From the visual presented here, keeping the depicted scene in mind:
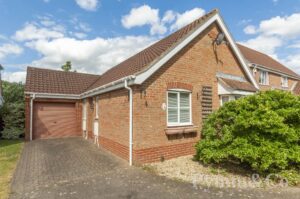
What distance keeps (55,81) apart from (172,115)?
11666 mm

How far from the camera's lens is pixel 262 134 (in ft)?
21.4

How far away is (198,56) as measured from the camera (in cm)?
980

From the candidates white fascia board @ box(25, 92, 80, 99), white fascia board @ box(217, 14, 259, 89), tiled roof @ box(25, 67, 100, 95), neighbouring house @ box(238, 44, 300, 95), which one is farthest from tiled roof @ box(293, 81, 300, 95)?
white fascia board @ box(25, 92, 80, 99)

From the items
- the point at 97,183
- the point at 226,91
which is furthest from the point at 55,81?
the point at 226,91

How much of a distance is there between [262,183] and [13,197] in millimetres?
6617

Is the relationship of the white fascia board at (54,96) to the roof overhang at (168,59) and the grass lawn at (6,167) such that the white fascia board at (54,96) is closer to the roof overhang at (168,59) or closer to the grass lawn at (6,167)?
the roof overhang at (168,59)

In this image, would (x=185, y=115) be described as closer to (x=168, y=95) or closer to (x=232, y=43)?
(x=168, y=95)

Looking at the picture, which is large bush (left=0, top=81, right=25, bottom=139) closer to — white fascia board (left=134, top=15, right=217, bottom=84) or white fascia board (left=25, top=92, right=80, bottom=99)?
white fascia board (left=25, top=92, right=80, bottom=99)

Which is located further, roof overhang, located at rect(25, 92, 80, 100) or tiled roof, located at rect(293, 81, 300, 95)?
tiled roof, located at rect(293, 81, 300, 95)

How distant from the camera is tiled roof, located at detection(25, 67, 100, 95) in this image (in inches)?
579

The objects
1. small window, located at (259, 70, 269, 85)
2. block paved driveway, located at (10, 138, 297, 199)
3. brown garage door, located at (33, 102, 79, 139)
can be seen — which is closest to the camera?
block paved driveway, located at (10, 138, 297, 199)

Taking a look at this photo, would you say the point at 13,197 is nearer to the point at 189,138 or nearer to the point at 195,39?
the point at 189,138

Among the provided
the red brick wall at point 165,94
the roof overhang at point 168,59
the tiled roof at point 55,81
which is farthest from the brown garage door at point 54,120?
the red brick wall at point 165,94

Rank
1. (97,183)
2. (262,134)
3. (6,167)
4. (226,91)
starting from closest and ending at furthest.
Result: (97,183) → (262,134) → (6,167) → (226,91)
